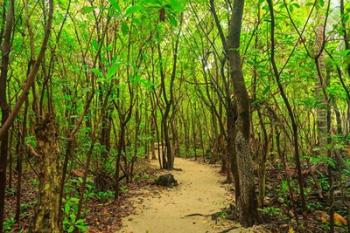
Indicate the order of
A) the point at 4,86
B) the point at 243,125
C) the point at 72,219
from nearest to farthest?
the point at 4,86 → the point at 72,219 → the point at 243,125

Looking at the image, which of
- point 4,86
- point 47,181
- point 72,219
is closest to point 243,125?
point 72,219

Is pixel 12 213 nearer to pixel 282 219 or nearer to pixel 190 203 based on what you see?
pixel 190 203

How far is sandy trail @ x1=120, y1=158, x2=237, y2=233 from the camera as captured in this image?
7.05m

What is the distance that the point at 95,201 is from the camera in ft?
29.6

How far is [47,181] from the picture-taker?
2969mm

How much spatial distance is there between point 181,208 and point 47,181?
20.7 ft

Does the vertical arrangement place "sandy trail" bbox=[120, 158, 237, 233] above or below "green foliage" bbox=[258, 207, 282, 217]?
below

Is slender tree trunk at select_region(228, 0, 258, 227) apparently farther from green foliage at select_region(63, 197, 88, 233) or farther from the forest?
green foliage at select_region(63, 197, 88, 233)

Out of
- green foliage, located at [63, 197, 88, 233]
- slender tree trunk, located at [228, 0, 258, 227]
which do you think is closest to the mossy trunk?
green foliage, located at [63, 197, 88, 233]

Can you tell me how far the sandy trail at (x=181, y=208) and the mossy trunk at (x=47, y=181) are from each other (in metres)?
4.14

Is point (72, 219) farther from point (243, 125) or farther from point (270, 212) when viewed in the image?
point (270, 212)

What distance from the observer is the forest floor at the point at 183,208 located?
7.00 meters

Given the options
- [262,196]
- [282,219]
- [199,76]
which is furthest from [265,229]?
[199,76]

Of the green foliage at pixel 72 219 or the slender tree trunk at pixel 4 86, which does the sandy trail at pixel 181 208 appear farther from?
the slender tree trunk at pixel 4 86
